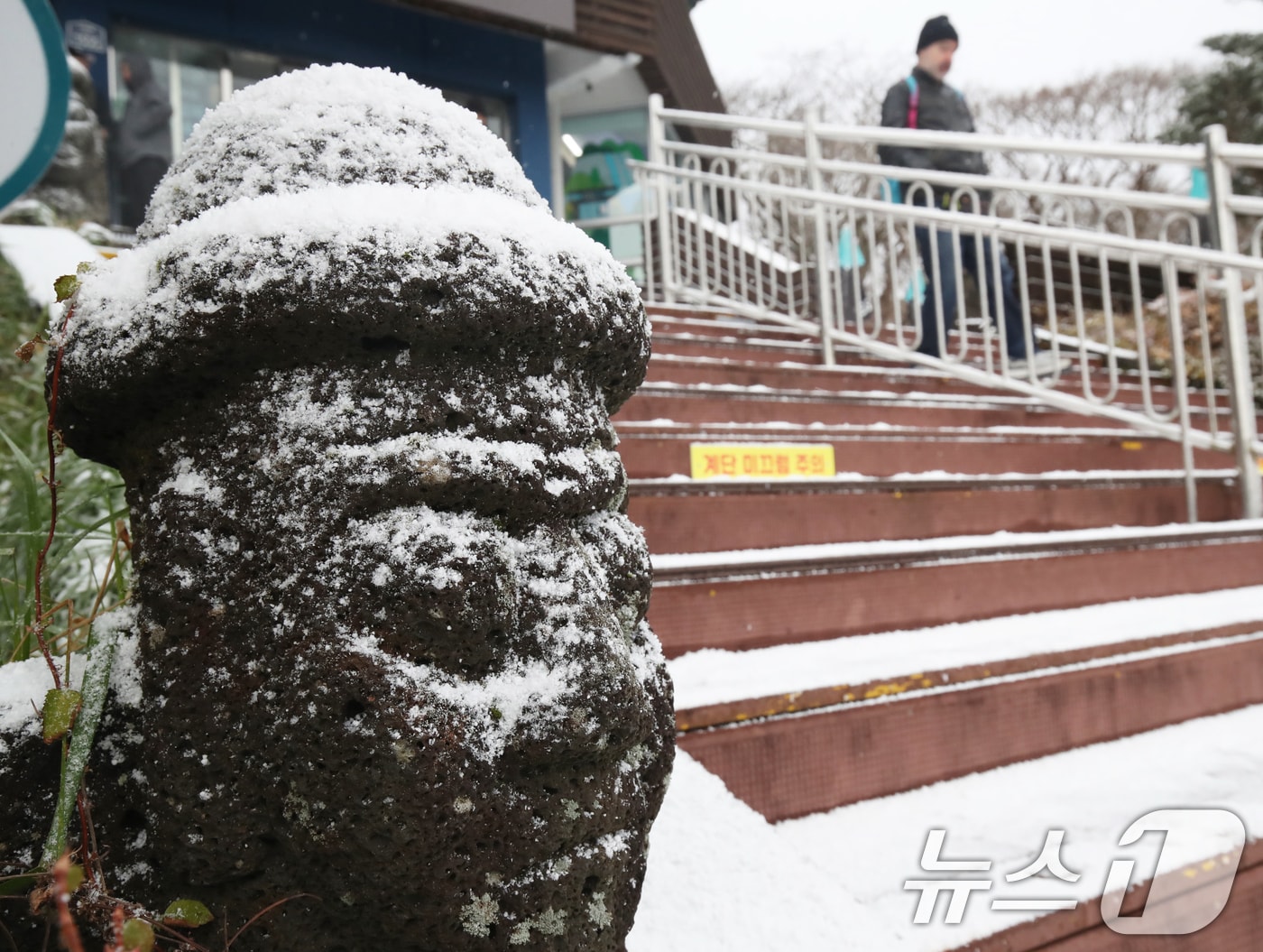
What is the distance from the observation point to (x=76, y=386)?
859 mm

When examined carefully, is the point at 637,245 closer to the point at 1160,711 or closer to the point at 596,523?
the point at 1160,711

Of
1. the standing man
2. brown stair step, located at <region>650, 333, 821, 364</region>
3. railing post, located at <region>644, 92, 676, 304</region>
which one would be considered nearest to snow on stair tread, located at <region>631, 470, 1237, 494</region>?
the standing man

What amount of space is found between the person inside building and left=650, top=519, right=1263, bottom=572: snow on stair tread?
20.3ft

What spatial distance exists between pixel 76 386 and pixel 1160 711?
2350 mm

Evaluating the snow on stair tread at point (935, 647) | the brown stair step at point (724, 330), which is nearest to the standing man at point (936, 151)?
the brown stair step at point (724, 330)

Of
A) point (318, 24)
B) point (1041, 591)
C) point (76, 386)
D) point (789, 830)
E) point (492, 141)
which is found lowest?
point (789, 830)

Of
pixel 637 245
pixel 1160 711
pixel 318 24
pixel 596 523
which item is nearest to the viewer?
pixel 596 523

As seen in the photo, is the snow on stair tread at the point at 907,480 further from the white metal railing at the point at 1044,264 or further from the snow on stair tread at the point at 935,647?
the snow on stair tread at the point at 935,647

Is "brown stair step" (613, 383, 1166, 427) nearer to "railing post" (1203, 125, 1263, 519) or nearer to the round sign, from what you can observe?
"railing post" (1203, 125, 1263, 519)

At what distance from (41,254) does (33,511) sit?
260 cm

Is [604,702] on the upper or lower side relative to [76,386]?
lower

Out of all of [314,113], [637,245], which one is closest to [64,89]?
[314,113]

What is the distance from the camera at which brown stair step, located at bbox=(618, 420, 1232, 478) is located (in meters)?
2.67

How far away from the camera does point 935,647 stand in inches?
81.7
